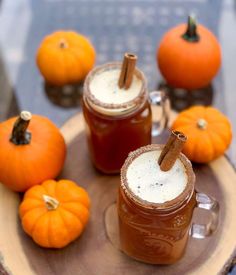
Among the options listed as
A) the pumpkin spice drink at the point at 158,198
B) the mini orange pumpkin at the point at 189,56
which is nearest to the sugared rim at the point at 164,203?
the pumpkin spice drink at the point at 158,198

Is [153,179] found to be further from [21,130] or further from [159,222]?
[21,130]

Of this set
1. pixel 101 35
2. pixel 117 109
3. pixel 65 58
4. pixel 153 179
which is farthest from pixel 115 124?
pixel 101 35

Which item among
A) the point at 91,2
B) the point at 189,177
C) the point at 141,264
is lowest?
the point at 141,264

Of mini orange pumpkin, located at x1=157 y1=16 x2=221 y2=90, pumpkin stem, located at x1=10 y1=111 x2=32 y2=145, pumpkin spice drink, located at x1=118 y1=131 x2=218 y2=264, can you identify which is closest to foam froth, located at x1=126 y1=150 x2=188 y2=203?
pumpkin spice drink, located at x1=118 y1=131 x2=218 y2=264

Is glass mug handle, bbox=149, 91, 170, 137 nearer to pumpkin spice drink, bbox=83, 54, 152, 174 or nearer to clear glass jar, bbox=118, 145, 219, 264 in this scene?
pumpkin spice drink, bbox=83, 54, 152, 174

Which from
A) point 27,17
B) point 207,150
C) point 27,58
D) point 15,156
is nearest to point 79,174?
point 15,156

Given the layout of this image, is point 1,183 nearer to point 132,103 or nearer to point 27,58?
point 132,103
